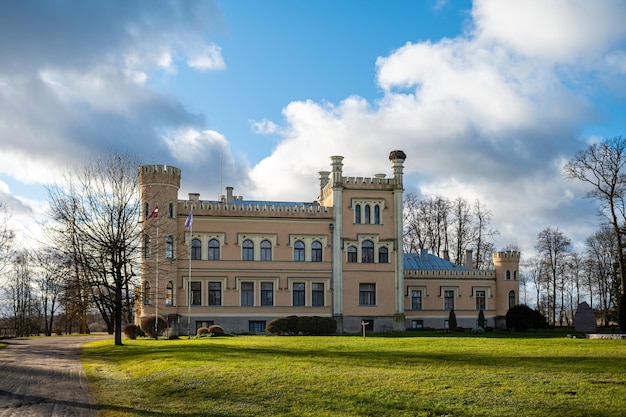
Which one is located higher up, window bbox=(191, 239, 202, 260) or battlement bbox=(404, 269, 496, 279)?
window bbox=(191, 239, 202, 260)

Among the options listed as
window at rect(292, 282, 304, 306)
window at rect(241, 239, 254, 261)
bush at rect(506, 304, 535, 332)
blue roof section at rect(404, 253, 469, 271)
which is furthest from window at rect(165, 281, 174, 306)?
bush at rect(506, 304, 535, 332)

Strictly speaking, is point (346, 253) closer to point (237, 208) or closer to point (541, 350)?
point (237, 208)

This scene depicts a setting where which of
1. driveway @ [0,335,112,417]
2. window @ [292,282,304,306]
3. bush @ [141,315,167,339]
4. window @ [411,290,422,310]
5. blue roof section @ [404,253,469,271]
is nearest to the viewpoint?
driveway @ [0,335,112,417]

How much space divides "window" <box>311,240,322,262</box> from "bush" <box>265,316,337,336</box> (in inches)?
202

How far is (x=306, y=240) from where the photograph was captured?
4600cm

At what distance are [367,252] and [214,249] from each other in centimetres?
1004

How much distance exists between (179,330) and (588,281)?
3886 cm

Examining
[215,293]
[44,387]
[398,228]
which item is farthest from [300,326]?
[44,387]

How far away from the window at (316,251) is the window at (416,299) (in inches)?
298

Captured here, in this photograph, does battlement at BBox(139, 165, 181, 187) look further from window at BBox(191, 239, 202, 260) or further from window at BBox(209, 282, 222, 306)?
window at BBox(209, 282, 222, 306)

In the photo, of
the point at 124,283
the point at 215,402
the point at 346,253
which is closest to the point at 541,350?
the point at 215,402

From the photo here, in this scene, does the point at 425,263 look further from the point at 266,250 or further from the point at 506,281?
the point at 266,250

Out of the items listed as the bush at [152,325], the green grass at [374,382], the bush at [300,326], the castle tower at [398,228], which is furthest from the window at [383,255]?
the green grass at [374,382]

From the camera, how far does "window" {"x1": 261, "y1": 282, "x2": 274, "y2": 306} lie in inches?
1784
